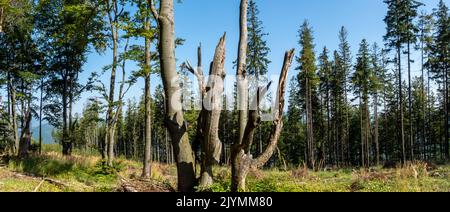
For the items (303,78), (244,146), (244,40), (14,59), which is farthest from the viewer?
(303,78)

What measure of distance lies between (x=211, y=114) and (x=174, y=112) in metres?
0.68

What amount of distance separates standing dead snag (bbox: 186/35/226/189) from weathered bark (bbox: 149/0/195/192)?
14.5 inches

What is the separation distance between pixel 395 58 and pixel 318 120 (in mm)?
18152

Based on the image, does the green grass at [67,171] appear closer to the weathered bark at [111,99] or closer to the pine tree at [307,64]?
the weathered bark at [111,99]

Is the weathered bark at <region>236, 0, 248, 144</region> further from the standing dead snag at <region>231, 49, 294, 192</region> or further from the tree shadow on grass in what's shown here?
the tree shadow on grass

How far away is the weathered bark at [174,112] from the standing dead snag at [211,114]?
1.20 ft

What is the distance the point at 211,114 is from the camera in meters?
6.62

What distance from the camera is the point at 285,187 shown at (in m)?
7.52

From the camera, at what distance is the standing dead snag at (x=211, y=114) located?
666cm

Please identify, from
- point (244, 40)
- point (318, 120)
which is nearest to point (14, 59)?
point (244, 40)

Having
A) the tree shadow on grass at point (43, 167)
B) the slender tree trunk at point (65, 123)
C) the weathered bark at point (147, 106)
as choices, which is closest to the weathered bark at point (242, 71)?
the weathered bark at point (147, 106)

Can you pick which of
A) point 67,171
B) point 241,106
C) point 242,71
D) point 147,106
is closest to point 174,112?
point 241,106

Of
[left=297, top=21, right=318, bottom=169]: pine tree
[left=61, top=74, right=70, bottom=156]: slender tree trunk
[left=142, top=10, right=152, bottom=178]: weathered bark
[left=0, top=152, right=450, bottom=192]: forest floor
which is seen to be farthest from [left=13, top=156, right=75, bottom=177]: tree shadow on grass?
[left=297, top=21, right=318, bottom=169]: pine tree
